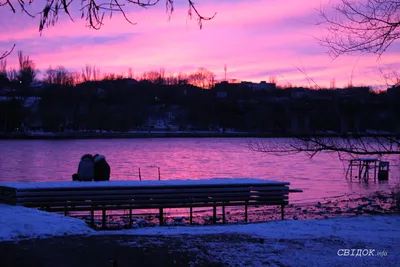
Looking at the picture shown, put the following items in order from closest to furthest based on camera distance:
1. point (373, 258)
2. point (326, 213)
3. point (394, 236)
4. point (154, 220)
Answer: point (373, 258) → point (394, 236) → point (154, 220) → point (326, 213)

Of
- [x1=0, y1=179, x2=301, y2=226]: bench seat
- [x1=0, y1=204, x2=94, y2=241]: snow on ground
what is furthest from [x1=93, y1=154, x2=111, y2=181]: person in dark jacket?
[x1=0, y1=204, x2=94, y2=241]: snow on ground

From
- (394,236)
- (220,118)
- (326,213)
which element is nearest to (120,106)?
(220,118)

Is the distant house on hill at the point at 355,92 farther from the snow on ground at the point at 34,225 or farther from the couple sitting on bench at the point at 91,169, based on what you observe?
the couple sitting on bench at the point at 91,169

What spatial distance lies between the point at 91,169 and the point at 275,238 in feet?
30.6

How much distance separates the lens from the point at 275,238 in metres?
11.0

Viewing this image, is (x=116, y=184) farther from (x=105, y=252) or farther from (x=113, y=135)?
(x=113, y=135)

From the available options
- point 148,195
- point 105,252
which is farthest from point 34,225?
point 148,195

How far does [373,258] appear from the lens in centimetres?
941

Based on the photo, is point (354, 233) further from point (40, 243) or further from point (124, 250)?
point (40, 243)

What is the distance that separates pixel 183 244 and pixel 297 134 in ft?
8.26

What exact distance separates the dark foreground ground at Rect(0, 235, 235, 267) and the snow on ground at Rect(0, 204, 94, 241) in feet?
1.40

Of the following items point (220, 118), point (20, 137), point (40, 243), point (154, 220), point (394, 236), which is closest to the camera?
point (40, 243)

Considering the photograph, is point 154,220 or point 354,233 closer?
point 354,233

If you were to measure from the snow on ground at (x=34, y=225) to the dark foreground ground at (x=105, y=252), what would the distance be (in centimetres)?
43
